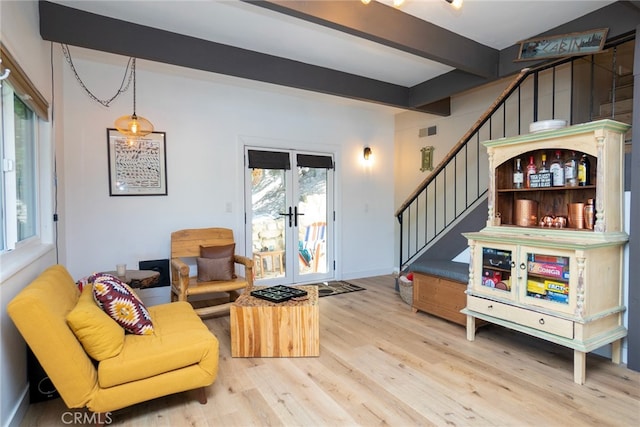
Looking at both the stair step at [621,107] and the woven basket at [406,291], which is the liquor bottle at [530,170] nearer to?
the woven basket at [406,291]

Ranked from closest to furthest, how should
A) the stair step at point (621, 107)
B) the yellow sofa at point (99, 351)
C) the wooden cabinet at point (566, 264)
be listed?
1. the yellow sofa at point (99, 351)
2. the wooden cabinet at point (566, 264)
3. the stair step at point (621, 107)

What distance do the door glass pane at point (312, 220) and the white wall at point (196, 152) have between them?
23cm

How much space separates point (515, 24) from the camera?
10.2 ft

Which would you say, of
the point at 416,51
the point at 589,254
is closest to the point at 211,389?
the point at 589,254

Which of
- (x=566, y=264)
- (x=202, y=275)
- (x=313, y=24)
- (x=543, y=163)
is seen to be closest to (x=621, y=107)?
(x=543, y=163)

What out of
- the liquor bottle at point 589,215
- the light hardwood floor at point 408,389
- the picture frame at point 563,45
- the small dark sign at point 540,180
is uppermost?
the picture frame at point 563,45

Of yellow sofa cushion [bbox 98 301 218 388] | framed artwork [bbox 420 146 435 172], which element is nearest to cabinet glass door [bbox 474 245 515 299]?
yellow sofa cushion [bbox 98 301 218 388]

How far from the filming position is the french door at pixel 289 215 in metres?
4.79

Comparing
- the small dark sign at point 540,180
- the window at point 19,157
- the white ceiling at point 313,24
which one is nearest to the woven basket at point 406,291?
the small dark sign at point 540,180

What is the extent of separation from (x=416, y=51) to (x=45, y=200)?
3.27 meters

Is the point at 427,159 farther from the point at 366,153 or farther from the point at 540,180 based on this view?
the point at 540,180

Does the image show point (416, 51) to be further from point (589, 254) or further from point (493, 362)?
point (493, 362)

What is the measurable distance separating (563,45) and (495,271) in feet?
6.45

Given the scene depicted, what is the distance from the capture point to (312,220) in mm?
5273
